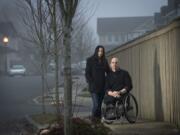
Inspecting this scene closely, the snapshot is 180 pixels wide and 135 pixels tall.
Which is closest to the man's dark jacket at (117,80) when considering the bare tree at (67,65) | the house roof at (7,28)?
the bare tree at (67,65)

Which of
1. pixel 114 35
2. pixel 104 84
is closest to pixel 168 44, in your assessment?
pixel 104 84

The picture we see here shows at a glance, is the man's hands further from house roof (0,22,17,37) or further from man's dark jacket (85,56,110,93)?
house roof (0,22,17,37)

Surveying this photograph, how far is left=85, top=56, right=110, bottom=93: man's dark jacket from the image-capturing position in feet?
35.5

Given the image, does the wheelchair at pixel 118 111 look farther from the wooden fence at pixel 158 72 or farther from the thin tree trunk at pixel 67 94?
the thin tree trunk at pixel 67 94

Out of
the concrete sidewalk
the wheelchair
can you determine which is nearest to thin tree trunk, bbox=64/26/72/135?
the concrete sidewalk

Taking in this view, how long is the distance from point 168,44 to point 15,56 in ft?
269

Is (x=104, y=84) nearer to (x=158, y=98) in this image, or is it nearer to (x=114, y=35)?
(x=158, y=98)

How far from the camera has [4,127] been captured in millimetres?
14422

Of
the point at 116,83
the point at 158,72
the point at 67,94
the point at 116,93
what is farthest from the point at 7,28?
the point at 67,94

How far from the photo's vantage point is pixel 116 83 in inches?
433

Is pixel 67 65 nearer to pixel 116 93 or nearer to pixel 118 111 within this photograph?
pixel 116 93

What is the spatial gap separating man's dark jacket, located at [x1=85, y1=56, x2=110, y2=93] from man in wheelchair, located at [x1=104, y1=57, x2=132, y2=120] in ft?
0.58

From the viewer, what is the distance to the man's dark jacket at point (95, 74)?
10.8 m

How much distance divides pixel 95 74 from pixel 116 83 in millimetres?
521
